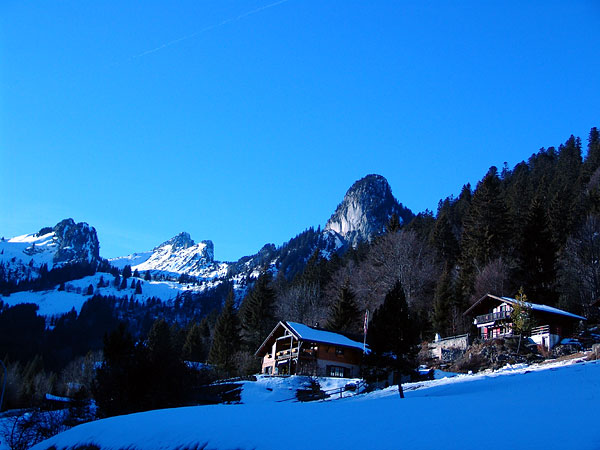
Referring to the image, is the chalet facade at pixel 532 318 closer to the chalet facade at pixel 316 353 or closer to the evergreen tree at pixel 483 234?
the evergreen tree at pixel 483 234

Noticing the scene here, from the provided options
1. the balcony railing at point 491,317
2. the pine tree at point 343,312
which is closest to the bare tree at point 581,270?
the balcony railing at point 491,317

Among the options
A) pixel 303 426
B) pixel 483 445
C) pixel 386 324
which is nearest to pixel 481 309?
pixel 386 324

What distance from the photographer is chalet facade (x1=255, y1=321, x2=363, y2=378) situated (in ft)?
173

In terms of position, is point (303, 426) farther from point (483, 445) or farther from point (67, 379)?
point (67, 379)

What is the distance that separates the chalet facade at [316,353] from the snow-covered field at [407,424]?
2600 centimetres

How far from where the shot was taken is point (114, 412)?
1426 inches

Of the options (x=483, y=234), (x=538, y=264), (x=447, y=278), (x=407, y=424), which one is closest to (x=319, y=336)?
(x=447, y=278)

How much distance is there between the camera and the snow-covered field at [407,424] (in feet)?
43.2

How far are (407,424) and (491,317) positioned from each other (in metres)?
41.5

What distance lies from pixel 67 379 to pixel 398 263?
68754 millimetres

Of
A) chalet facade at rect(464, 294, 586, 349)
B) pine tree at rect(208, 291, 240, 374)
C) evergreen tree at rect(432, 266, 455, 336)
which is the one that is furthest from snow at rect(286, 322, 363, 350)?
pine tree at rect(208, 291, 240, 374)

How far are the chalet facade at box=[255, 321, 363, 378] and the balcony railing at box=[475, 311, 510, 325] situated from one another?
1175 centimetres

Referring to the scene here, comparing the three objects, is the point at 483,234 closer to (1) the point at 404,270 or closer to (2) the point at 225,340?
(1) the point at 404,270

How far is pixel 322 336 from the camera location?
5406 centimetres
